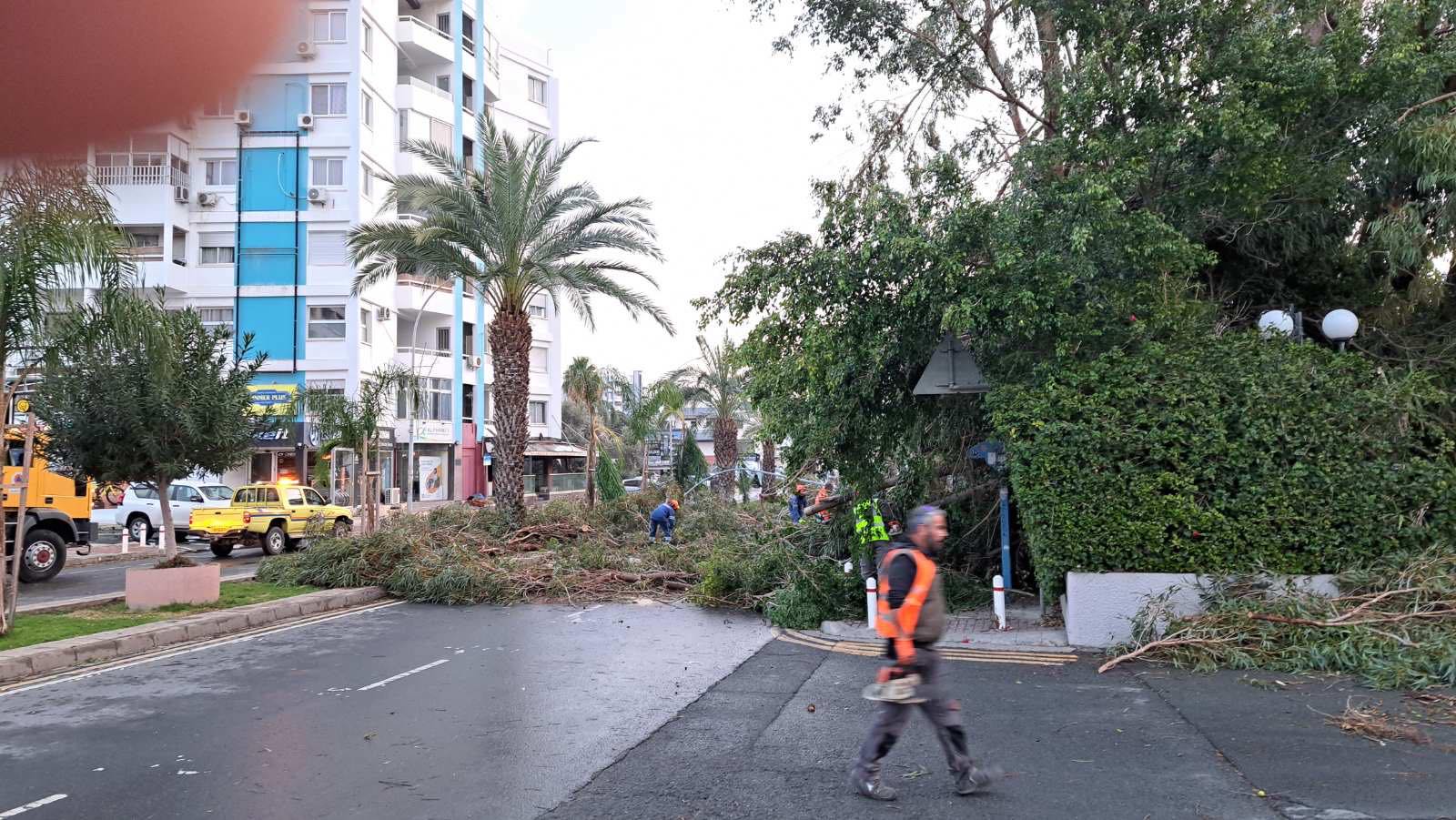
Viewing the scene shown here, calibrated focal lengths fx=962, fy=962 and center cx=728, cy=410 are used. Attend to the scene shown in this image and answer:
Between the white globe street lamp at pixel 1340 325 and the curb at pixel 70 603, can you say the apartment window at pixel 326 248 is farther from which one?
the white globe street lamp at pixel 1340 325

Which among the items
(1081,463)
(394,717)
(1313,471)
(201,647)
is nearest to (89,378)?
(201,647)

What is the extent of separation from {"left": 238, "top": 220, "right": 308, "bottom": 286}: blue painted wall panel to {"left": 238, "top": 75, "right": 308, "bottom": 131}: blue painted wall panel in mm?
38911

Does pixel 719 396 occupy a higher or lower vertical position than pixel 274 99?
higher

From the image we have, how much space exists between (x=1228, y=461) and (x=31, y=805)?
418 inches

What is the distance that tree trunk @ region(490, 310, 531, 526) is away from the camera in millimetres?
21359

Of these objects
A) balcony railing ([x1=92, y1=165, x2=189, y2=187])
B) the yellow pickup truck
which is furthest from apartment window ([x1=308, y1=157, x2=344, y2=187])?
balcony railing ([x1=92, y1=165, x2=189, y2=187])

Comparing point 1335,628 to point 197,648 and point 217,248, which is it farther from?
point 217,248

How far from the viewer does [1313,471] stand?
392 inches

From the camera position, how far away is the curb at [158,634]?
9.95 meters

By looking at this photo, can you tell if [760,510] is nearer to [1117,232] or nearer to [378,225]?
[378,225]

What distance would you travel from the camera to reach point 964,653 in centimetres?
1043

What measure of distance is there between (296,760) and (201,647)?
5.81 m

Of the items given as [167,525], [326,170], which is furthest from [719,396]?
[167,525]

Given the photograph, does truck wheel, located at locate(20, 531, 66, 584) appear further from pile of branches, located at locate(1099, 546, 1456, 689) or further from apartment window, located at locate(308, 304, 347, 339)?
apartment window, located at locate(308, 304, 347, 339)
